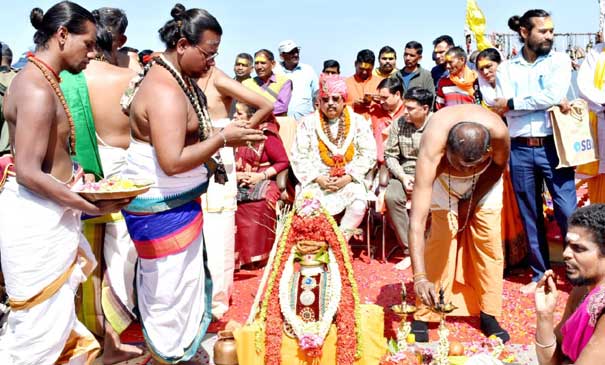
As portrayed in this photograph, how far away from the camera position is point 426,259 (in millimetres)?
4750

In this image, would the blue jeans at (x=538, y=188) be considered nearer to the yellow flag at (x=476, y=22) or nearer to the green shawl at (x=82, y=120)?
the green shawl at (x=82, y=120)

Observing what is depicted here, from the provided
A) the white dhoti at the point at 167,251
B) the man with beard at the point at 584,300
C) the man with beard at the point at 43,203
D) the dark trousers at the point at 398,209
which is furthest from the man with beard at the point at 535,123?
the man with beard at the point at 43,203

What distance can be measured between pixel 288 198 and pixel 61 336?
13.0 feet

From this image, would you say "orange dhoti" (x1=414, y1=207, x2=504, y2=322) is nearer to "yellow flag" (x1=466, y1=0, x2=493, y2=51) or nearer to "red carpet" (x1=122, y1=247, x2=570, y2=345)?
"red carpet" (x1=122, y1=247, x2=570, y2=345)

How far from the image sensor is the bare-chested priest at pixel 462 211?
4.07 metres

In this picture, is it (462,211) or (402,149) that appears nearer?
(462,211)

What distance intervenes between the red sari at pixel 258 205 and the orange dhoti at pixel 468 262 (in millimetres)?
2111

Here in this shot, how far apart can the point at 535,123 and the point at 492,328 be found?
75.1 inches

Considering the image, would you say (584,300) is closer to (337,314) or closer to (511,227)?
(337,314)

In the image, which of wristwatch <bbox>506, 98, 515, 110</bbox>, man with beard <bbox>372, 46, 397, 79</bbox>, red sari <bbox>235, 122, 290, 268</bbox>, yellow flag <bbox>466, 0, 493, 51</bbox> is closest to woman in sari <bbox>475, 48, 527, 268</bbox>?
wristwatch <bbox>506, 98, 515, 110</bbox>

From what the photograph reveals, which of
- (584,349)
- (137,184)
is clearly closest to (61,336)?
(137,184)

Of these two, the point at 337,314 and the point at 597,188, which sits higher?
the point at 597,188

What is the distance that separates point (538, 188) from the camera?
219 inches

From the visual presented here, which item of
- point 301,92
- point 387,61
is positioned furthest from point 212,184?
point 387,61
